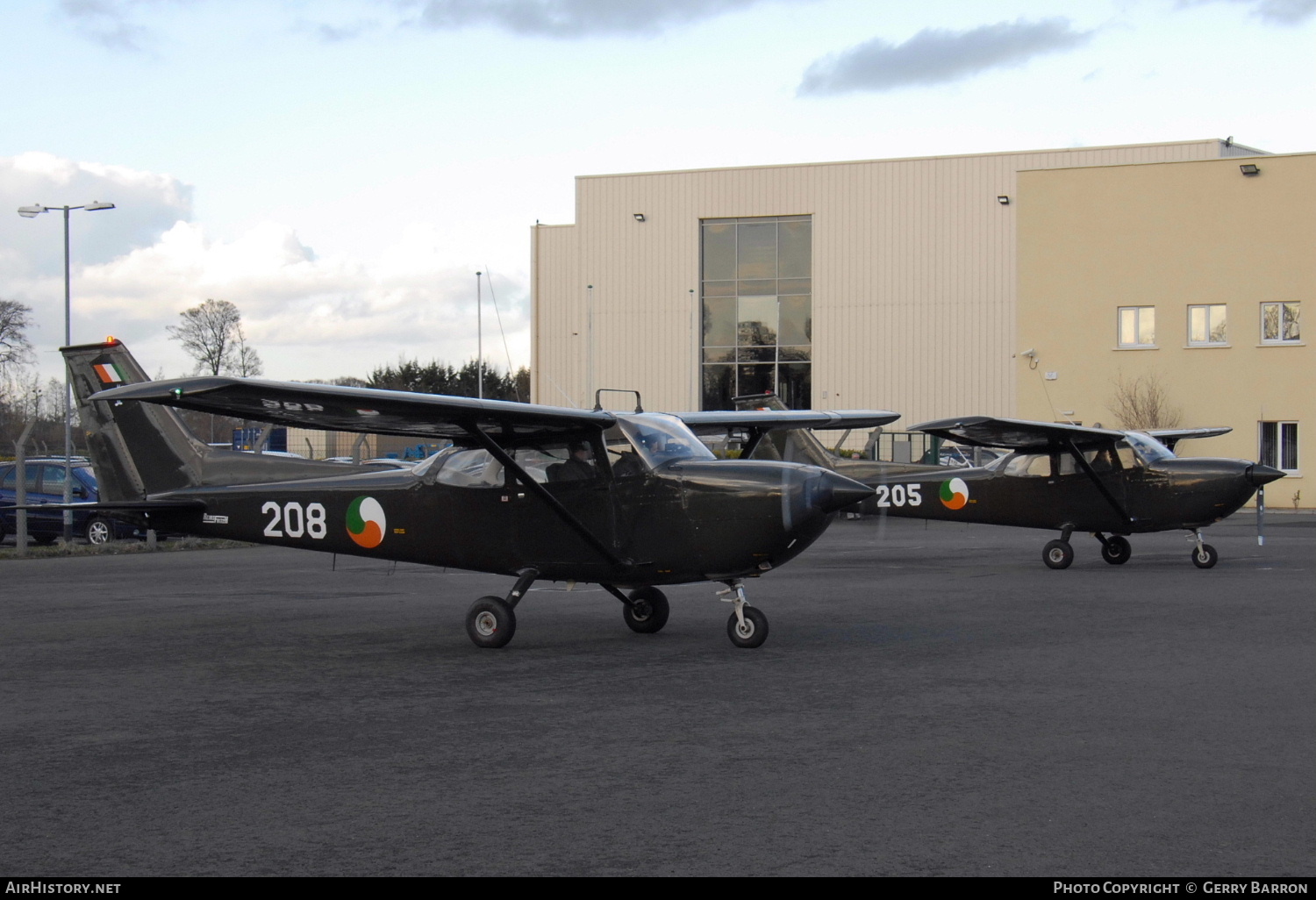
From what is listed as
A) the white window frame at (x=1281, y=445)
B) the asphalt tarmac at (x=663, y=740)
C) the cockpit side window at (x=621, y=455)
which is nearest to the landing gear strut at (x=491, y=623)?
the asphalt tarmac at (x=663, y=740)

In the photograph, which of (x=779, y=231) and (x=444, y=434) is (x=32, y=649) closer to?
(x=444, y=434)

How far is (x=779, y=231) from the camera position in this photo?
48.9 metres

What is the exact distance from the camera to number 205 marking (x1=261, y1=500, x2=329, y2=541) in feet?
37.1

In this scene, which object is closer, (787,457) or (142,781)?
(142,781)

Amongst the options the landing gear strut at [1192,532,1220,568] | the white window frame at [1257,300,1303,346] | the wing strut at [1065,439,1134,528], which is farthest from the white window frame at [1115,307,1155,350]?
the landing gear strut at [1192,532,1220,568]

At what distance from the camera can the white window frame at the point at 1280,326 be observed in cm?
3944

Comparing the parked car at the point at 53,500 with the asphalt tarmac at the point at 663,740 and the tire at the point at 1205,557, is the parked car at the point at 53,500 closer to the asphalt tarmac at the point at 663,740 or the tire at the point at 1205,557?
the asphalt tarmac at the point at 663,740

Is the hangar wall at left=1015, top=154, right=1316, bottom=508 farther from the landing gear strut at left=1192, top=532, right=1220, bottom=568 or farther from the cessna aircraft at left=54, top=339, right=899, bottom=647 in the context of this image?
the cessna aircraft at left=54, top=339, right=899, bottom=647

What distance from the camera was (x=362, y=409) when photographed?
959 centimetres

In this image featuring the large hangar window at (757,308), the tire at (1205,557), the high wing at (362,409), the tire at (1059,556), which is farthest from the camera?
the large hangar window at (757,308)

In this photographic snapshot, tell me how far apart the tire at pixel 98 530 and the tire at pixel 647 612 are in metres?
15.2

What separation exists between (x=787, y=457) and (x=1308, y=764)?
47.7 feet
